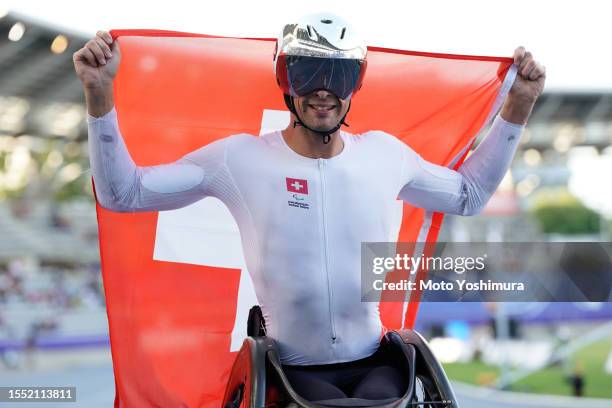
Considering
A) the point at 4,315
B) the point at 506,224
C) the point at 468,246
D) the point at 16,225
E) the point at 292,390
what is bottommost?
the point at 292,390

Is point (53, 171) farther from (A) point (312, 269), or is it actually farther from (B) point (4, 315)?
(A) point (312, 269)

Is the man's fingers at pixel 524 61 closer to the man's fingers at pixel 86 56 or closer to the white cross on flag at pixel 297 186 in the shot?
the white cross on flag at pixel 297 186

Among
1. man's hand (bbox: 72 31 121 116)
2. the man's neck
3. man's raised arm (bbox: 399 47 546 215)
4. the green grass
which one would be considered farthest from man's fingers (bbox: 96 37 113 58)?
the green grass

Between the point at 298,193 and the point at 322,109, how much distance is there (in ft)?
1.02

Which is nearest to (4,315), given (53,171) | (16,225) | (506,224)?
(16,225)

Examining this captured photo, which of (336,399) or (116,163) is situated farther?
(116,163)

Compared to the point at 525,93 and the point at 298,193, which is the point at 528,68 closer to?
the point at 525,93

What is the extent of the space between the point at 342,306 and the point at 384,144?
0.69 metres

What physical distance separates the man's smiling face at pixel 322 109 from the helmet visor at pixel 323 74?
2 cm

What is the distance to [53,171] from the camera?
4875 cm

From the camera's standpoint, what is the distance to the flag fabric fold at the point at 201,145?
3953 mm

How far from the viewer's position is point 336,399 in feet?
9.30


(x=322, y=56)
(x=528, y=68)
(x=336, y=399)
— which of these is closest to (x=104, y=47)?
(x=322, y=56)

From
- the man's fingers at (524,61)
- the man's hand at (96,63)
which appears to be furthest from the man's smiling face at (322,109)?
the man's fingers at (524,61)
